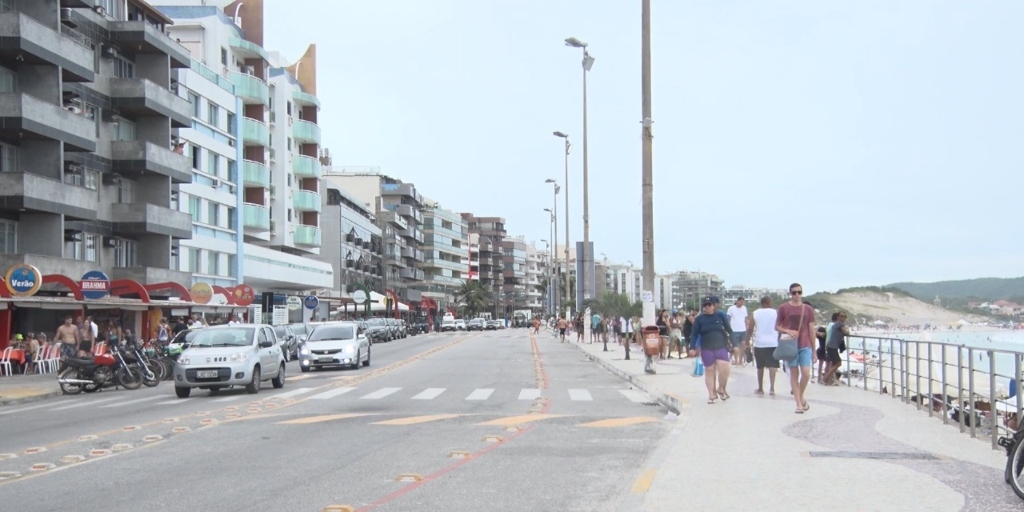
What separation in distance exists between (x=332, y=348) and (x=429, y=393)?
33.8ft

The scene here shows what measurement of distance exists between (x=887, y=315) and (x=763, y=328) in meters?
92.4

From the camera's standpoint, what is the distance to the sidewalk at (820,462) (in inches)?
322

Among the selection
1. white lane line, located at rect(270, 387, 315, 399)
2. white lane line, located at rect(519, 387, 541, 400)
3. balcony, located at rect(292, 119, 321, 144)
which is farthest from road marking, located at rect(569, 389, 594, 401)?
balcony, located at rect(292, 119, 321, 144)

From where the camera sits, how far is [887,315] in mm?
104312

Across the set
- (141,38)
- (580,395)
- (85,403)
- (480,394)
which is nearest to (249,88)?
(141,38)

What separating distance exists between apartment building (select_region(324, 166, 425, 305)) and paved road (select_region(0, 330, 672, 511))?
101 m

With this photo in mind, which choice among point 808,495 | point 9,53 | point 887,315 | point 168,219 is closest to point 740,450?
point 808,495

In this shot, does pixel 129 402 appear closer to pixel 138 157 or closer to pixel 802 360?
pixel 802 360

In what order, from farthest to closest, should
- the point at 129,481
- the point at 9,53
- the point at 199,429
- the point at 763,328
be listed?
the point at 9,53 < the point at 763,328 < the point at 199,429 < the point at 129,481

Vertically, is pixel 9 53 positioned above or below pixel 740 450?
above

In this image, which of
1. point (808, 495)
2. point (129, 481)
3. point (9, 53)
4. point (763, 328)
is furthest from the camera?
point (9, 53)

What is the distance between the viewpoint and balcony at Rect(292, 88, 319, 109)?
77.7 metres

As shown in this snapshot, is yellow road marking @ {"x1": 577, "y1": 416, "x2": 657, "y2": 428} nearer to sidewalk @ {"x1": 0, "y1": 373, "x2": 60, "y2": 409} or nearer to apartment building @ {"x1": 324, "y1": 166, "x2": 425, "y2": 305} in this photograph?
sidewalk @ {"x1": 0, "y1": 373, "x2": 60, "y2": 409}

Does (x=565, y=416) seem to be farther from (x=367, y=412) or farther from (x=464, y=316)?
(x=464, y=316)
